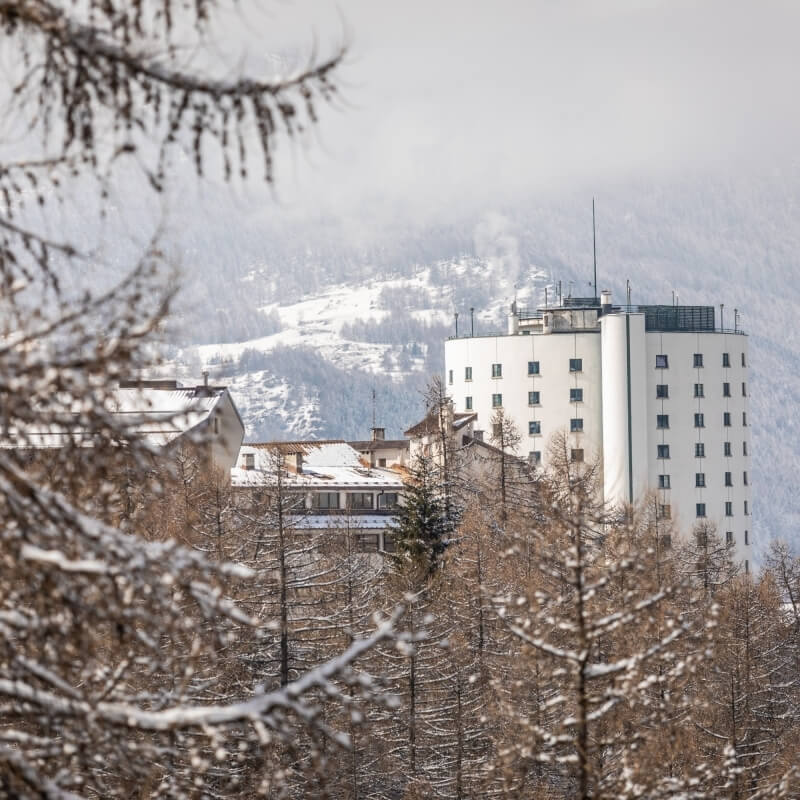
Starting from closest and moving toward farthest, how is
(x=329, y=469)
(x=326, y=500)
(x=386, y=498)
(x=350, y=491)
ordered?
(x=326, y=500), (x=350, y=491), (x=386, y=498), (x=329, y=469)

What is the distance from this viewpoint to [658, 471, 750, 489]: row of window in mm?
129375

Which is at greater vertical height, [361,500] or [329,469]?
[329,469]

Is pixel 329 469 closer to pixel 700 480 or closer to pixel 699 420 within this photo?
pixel 700 480

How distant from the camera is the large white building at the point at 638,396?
12912 cm

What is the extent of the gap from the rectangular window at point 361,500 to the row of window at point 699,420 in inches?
1804

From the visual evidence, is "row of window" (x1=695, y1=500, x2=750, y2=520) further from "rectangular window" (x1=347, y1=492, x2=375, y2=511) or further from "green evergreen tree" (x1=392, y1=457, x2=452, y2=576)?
"green evergreen tree" (x1=392, y1=457, x2=452, y2=576)

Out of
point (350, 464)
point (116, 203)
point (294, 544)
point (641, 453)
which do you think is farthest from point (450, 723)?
point (641, 453)

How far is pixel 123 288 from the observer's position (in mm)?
7703

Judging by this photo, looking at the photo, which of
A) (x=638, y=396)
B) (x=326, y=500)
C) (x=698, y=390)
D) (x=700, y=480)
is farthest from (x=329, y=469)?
(x=698, y=390)

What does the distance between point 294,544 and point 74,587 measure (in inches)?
1271

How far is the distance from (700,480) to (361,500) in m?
49.4

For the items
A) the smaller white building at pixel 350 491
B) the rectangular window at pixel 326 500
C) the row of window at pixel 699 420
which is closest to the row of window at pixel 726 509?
the row of window at pixel 699 420

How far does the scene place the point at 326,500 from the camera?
291ft

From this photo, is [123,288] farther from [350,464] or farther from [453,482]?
[350,464]
